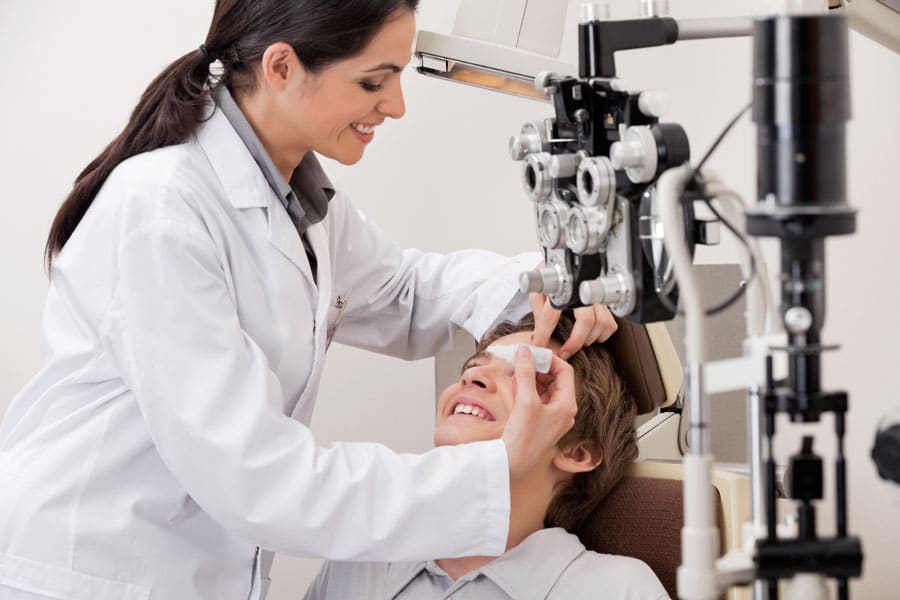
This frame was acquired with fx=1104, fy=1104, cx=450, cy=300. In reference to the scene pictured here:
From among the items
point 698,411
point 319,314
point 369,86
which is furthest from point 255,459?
point 698,411

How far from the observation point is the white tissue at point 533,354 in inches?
57.7

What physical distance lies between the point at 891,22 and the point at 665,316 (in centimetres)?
54

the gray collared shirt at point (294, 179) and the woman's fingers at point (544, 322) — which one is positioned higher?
the gray collared shirt at point (294, 179)

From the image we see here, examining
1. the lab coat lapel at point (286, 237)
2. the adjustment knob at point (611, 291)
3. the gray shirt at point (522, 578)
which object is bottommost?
the gray shirt at point (522, 578)

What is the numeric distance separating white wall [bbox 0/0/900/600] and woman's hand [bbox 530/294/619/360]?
971mm

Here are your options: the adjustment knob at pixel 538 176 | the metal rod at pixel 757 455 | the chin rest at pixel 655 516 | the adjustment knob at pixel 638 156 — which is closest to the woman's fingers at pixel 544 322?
the chin rest at pixel 655 516

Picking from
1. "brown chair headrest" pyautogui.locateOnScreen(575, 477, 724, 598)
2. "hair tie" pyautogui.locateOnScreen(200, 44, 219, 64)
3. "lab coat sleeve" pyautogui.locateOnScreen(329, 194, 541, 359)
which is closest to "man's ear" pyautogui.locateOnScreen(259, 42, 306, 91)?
"hair tie" pyautogui.locateOnScreen(200, 44, 219, 64)

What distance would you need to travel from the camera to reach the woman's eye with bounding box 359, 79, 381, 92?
1.44m

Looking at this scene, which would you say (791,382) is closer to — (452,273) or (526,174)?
(526,174)

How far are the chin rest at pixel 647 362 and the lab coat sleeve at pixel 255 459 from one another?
36cm

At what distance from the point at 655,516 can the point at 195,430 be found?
2.17 ft

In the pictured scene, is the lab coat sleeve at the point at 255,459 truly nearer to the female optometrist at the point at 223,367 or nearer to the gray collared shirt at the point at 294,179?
the female optometrist at the point at 223,367

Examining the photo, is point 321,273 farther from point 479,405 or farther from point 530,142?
point 530,142

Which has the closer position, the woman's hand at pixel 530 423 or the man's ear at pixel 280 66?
the woman's hand at pixel 530 423
